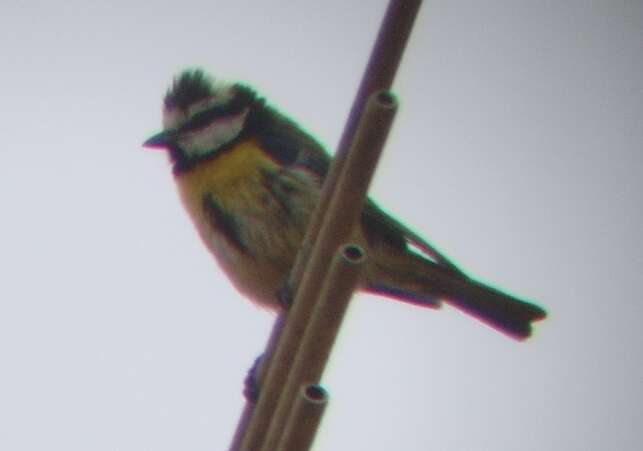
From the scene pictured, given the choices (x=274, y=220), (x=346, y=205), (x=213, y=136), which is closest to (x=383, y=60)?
(x=346, y=205)

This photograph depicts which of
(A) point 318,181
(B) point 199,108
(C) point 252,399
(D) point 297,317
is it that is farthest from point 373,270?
(D) point 297,317

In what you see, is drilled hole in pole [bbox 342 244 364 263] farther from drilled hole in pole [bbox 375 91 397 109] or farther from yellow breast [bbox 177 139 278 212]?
yellow breast [bbox 177 139 278 212]

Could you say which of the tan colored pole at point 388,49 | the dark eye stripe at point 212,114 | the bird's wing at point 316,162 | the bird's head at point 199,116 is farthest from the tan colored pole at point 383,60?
the dark eye stripe at point 212,114

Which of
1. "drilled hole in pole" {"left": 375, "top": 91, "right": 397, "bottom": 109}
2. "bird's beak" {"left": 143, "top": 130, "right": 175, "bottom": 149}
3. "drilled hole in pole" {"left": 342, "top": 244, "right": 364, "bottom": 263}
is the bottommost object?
"drilled hole in pole" {"left": 342, "top": 244, "right": 364, "bottom": 263}

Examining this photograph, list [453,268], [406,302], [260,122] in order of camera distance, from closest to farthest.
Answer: [453,268], [406,302], [260,122]

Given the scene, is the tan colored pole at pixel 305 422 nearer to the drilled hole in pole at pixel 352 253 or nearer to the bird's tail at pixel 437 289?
the drilled hole in pole at pixel 352 253

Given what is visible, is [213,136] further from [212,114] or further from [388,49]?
[388,49]

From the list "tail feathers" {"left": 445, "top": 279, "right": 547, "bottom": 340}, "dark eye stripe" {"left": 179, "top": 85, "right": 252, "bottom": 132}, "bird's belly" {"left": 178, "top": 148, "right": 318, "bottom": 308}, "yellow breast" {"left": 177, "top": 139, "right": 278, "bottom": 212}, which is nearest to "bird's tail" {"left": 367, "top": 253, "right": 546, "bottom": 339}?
"tail feathers" {"left": 445, "top": 279, "right": 547, "bottom": 340}

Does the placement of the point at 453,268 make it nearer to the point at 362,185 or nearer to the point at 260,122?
the point at 260,122
